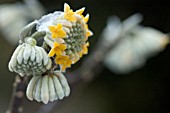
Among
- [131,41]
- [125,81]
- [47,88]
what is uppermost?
[47,88]

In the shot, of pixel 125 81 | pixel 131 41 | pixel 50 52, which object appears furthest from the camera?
pixel 125 81

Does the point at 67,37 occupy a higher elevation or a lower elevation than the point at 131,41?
higher

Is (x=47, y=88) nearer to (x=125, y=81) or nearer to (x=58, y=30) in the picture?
(x=58, y=30)

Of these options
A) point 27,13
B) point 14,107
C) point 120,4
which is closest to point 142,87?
point 120,4

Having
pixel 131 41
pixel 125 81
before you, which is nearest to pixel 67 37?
pixel 131 41

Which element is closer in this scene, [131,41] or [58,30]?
[58,30]

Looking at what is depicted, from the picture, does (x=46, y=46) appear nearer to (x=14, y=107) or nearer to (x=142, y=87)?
(x=14, y=107)

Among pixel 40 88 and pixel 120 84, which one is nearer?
pixel 40 88
